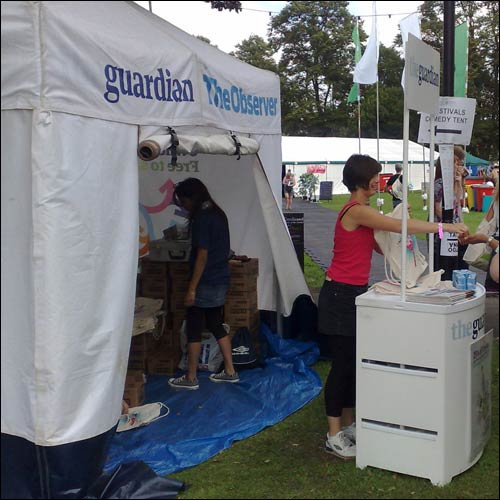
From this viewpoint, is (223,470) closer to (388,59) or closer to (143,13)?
(143,13)

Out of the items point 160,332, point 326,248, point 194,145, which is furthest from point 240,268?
point 326,248

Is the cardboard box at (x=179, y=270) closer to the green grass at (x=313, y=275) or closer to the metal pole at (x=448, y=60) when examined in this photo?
the metal pole at (x=448, y=60)

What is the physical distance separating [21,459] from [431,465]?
2221 millimetres

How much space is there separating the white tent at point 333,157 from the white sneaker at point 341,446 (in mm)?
31248

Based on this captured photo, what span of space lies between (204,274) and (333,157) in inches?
1258

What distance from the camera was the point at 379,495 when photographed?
3.75 m

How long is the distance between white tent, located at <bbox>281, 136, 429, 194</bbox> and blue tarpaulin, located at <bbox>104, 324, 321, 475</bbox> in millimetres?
29450

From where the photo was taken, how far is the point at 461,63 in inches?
326

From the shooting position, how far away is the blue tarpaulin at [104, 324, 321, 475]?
14.6 feet

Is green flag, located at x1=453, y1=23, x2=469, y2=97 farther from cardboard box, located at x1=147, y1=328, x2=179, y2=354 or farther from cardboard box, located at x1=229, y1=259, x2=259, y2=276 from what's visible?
cardboard box, located at x1=147, y1=328, x2=179, y2=354

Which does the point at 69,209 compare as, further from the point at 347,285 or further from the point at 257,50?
the point at 257,50

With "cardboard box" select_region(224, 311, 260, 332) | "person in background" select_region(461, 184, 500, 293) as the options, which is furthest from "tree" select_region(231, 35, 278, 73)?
"person in background" select_region(461, 184, 500, 293)

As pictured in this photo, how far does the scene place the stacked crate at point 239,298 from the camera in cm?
636

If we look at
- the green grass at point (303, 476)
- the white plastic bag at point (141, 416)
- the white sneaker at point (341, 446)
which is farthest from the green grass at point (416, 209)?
the white sneaker at point (341, 446)
